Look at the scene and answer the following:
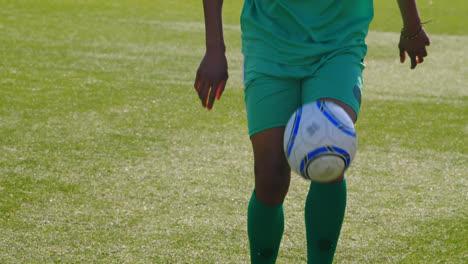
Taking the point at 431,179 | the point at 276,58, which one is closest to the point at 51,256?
the point at 276,58

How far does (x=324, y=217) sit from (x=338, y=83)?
54 centimetres

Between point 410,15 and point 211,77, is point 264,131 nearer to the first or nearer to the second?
point 211,77

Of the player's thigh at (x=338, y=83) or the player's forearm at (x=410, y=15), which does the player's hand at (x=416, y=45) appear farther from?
the player's thigh at (x=338, y=83)

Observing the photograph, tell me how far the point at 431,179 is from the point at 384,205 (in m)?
0.70

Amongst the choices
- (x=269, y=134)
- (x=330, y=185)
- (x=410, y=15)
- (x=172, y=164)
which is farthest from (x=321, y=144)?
(x=172, y=164)

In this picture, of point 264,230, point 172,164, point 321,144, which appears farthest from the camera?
point 172,164

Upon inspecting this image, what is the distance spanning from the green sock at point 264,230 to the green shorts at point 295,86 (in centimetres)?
31

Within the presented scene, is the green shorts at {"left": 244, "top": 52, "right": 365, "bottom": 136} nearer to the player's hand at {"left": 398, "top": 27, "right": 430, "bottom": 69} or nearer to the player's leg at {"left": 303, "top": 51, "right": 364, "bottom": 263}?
the player's leg at {"left": 303, "top": 51, "right": 364, "bottom": 263}

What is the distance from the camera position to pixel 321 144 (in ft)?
6.68

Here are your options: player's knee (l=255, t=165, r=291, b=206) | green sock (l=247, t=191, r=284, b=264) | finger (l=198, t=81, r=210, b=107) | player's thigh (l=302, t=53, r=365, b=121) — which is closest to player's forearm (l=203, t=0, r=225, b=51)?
finger (l=198, t=81, r=210, b=107)

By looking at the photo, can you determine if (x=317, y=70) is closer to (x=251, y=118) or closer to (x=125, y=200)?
(x=251, y=118)

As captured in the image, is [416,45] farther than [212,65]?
Yes

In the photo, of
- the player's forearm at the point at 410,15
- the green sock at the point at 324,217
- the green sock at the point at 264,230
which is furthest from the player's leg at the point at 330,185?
the player's forearm at the point at 410,15

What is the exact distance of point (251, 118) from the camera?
2.36 m
